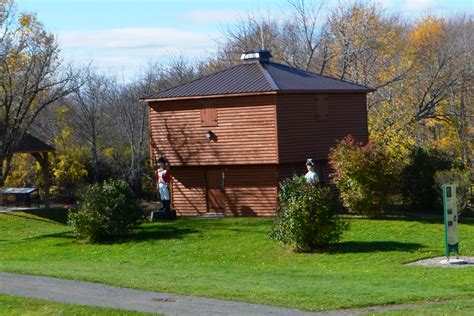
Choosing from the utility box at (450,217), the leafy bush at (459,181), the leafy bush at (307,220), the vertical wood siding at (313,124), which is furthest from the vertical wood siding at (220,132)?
the utility box at (450,217)

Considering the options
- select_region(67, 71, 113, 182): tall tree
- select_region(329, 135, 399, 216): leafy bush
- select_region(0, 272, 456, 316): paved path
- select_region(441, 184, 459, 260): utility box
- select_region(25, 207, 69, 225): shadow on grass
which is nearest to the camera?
select_region(0, 272, 456, 316): paved path

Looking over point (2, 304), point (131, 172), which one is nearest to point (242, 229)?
point (2, 304)

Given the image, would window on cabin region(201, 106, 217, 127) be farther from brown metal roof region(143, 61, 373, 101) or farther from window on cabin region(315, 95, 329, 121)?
window on cabin region(315, 95, 329, 121)

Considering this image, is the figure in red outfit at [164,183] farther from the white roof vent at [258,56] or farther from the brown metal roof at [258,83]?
the white roof vent at [258,56]

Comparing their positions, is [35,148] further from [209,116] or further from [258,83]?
[258,83]

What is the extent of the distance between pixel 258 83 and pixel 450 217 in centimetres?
1433

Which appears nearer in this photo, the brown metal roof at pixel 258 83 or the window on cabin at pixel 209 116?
the brown metal roof at pixel 258 83

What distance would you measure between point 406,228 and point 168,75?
38.4 metres

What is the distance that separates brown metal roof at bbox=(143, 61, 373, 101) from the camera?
34438 millimetres

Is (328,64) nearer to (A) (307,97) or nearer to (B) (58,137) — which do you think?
(B) (58,137)

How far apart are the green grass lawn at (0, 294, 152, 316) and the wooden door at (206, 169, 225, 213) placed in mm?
20623

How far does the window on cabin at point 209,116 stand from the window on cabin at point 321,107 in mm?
3806

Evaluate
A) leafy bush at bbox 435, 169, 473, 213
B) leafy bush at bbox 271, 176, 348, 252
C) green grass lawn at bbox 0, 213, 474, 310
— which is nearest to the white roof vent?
green grass lawn at bbox 0, 213, 474, 310

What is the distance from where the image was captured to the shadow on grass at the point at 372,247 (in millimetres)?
24594
